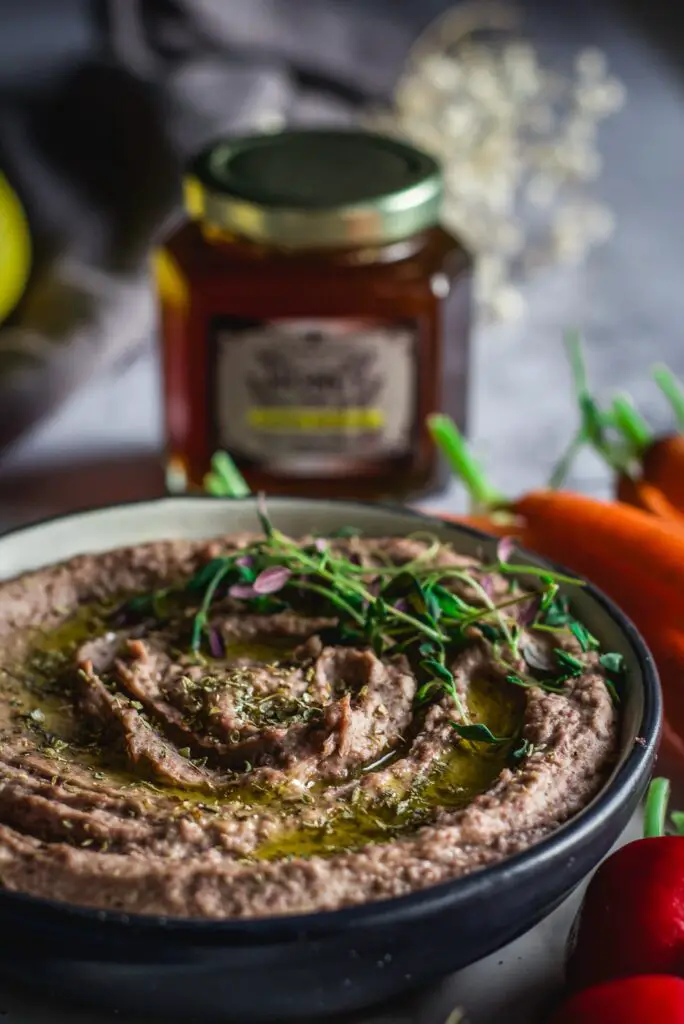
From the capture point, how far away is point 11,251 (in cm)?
353

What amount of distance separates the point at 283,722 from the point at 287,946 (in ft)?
1.18

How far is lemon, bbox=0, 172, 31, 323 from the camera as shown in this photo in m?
3.50

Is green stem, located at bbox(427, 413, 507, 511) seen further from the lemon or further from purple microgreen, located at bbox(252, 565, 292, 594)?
the lemon

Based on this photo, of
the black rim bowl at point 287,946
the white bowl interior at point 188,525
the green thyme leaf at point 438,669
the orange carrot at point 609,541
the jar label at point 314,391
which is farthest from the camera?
the jar label at point 314,391

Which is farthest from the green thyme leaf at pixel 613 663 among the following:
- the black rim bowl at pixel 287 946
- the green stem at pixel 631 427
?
the green stem at pixel 631 427

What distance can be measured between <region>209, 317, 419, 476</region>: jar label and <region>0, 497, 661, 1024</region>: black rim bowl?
153 centimetres

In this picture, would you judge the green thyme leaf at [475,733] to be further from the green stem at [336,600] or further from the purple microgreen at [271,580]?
the purple microgreen at [271,580]

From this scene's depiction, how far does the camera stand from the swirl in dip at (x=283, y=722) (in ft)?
5.02

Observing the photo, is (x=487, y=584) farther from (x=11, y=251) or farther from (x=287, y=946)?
(x=11, y=251)

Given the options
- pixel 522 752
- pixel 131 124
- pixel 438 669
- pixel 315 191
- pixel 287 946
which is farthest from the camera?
pixel 131 124

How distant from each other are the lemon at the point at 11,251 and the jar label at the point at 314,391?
0.77 meters

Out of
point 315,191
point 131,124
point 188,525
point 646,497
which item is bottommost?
point 646,497

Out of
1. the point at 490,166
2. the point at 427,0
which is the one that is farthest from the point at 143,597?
the point at 427,0

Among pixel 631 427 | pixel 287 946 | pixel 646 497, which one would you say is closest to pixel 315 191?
pixel 631 427
